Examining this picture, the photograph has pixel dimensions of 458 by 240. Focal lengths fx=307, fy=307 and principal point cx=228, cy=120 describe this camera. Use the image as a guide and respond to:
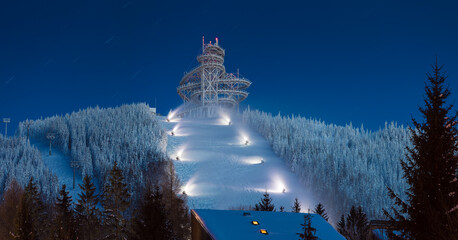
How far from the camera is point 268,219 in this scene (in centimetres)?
1656

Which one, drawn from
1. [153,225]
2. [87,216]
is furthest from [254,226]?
[87,216]

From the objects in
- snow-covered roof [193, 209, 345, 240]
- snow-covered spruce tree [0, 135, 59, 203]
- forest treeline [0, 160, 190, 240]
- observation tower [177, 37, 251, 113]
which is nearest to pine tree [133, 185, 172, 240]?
forest treeline [0, 160, 190, 240]

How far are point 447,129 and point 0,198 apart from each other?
5553 centimetres

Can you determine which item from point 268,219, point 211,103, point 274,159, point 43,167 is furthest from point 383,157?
point 43,167

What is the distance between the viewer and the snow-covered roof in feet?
46.4

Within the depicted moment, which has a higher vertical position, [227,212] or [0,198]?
[0,198]

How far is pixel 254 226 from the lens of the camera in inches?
606

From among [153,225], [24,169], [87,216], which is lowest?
[153,225]

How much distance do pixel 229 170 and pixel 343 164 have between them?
21.8m

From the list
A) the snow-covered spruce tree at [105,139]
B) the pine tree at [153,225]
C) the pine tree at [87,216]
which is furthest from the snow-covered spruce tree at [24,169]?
the pine tree at [153,225]

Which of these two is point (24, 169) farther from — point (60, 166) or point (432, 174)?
point (432, 174)

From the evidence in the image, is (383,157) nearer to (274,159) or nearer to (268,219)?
(274,159)

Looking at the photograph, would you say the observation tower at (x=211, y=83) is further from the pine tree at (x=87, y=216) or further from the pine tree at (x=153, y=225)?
the pine tree at (x=153, y=225)

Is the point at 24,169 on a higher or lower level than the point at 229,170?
higher
